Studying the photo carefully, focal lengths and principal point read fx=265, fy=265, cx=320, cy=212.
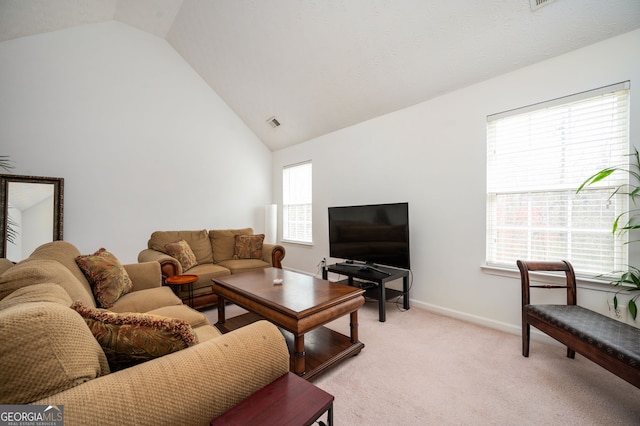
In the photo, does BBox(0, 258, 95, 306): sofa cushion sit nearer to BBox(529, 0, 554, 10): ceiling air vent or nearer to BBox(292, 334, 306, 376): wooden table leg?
BBox(292, 334, 306, 376): wooden table leg

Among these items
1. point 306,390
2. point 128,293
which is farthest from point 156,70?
point 306,390

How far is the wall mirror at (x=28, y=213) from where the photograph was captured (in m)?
3.08

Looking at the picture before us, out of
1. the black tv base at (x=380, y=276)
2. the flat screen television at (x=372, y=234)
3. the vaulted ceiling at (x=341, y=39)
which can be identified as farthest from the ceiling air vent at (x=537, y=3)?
the black tv base at (x=380, y=276)

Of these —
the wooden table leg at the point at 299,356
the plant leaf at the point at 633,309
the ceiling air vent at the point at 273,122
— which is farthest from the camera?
the ceiling air vent at the point at 273,122

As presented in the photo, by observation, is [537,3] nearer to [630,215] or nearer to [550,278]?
[630,215]

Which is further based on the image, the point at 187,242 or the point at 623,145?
the point at 187,242

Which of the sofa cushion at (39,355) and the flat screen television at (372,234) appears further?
the flat screen television at (372,234)

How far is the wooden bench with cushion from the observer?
55.7 inches

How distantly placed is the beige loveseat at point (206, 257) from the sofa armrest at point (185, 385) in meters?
2.30

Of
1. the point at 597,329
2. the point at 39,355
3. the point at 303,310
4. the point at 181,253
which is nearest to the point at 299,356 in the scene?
the point at 303,310

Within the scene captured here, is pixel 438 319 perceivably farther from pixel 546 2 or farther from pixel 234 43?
pixel 234 43

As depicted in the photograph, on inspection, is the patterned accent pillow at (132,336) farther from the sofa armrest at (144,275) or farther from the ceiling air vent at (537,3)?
the ceiling air vent at (537,3)

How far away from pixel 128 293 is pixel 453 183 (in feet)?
11.2

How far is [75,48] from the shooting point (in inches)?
142
